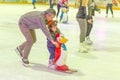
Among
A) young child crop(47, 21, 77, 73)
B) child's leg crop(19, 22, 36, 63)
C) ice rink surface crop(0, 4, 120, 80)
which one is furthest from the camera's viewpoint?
child's leg crop(19, 22, 36, 63)

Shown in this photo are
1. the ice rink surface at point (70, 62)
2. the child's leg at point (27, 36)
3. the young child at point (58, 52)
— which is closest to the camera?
the ice rink surface at point (70, 62)

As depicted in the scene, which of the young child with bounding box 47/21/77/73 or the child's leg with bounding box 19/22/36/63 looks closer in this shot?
the young child with bounding box 47/21/77/73

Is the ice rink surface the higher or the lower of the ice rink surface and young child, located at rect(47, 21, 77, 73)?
the lower

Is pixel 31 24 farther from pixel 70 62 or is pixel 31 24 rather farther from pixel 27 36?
pixel 70 62

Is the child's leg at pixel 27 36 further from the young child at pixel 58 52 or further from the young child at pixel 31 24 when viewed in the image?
the young child at pixel 58 52

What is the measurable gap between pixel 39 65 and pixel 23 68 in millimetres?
343

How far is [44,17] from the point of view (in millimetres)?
5176

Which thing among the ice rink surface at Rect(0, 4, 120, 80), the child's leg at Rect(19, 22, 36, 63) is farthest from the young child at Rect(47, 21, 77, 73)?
the child's leg at Rect(19, 22, 36, 63)

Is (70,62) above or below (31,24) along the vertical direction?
below

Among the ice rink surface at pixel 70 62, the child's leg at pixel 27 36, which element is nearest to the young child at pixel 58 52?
the ice rink surface at pixel 70 62

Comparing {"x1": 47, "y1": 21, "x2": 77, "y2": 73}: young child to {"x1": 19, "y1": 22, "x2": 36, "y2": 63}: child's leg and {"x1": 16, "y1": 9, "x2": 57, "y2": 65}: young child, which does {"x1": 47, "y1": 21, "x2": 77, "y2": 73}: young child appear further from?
{"x1": 19, "y1": 22, "x2": 36, "y2": 63}: child's leg

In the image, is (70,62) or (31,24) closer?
(31,24)

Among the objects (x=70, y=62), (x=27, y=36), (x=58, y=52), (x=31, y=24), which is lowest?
(x=70, y=62)

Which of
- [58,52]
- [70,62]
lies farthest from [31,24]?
[70,62]
